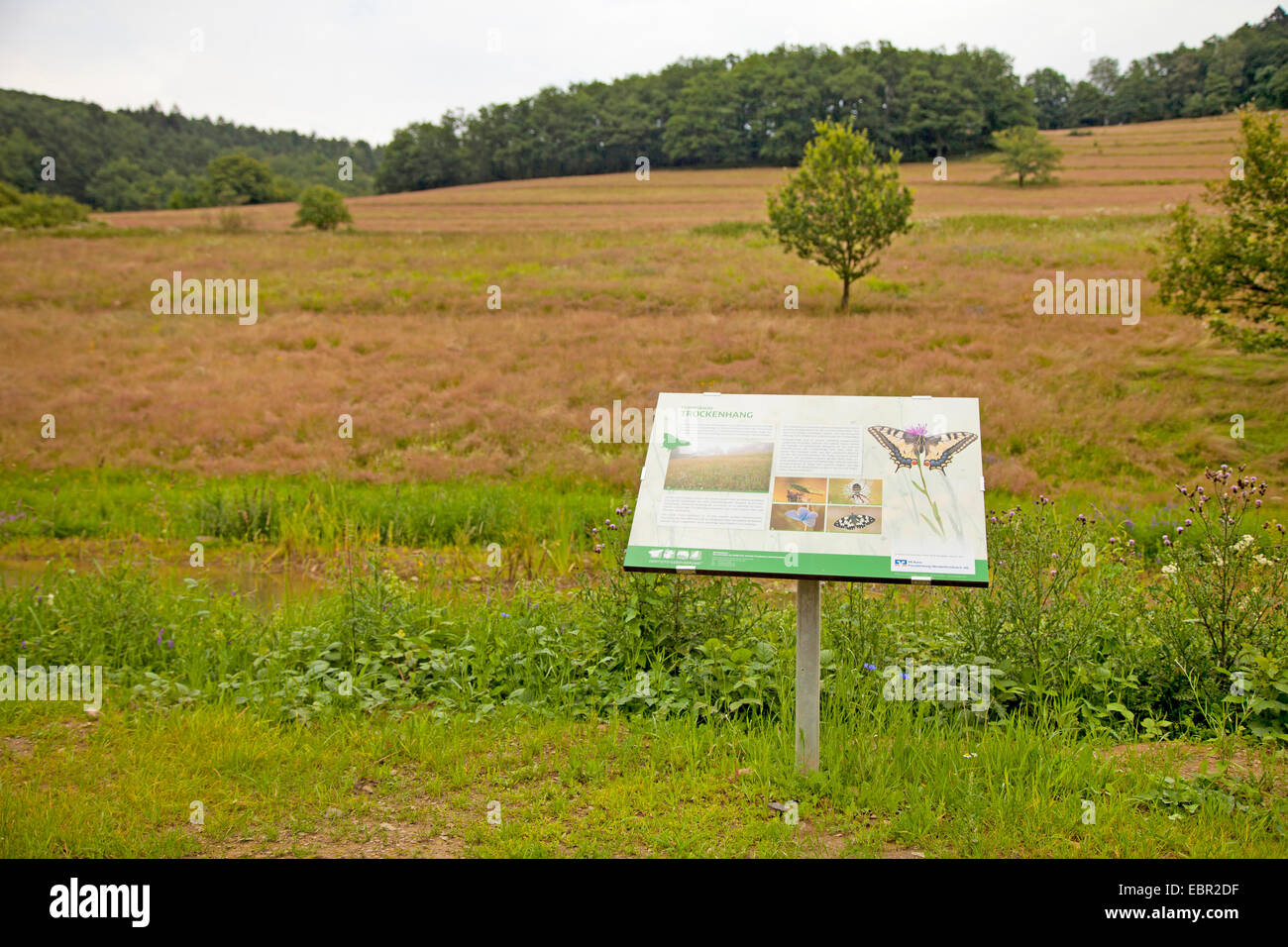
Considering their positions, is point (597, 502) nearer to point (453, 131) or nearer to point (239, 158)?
point (239, 158)

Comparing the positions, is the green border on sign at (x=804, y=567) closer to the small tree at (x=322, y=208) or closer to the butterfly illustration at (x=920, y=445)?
the butterfly illustration at (x=920, y=445)

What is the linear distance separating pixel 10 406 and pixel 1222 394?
2379cm

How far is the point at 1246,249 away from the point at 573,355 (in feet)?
45.3

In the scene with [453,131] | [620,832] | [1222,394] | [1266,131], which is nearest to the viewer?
[620,832]

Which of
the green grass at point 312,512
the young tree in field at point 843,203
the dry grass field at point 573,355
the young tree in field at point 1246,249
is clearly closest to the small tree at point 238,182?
the dry grass field at point 573,355

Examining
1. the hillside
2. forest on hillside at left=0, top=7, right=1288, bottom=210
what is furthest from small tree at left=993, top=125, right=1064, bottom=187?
forest on hillside at left=0, top=7, right=1288, bottom=210

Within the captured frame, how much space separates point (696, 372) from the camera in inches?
750

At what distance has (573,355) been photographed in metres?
21.2

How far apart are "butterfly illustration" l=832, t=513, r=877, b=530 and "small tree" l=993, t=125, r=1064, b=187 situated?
2359 inches

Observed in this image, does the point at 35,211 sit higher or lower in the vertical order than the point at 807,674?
higher

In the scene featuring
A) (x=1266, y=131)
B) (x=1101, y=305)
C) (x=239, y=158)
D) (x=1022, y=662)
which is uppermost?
(x=239, y=158)

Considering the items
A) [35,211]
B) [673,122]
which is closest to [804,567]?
[35,211]

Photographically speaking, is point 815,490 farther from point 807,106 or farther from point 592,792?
point 807,106
